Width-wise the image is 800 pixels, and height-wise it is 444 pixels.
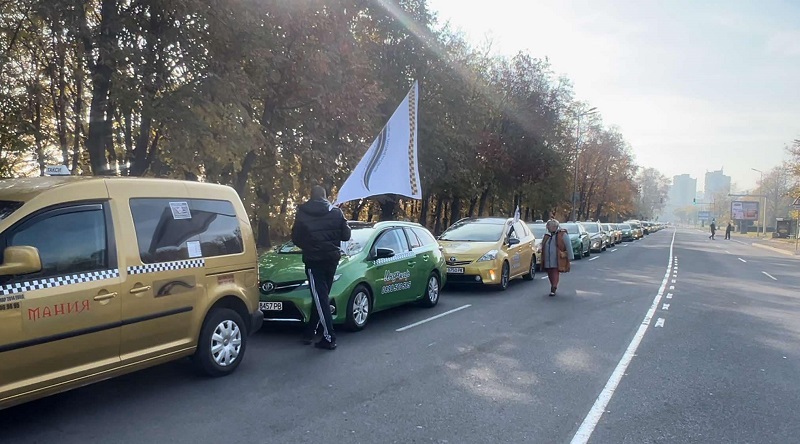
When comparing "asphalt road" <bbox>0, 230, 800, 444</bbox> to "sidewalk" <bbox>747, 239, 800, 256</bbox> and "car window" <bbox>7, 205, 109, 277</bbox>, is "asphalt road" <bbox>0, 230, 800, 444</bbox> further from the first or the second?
"sidewalk" <bbox>747, 239, 800, 256</bbox>

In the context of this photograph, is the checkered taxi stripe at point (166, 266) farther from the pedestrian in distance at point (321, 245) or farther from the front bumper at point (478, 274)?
the front bumper at point (478, 274)

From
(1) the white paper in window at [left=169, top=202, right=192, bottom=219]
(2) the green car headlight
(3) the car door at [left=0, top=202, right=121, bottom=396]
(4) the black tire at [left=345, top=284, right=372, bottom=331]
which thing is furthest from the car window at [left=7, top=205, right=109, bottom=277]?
(2) the green car headlight

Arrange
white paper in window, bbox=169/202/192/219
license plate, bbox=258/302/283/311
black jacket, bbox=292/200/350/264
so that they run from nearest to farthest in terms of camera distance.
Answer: white paper in window, bbox=169/202/192/219 → black jacket, bbox=292/200/350/264 → license plate, bbox=258/302/283/311

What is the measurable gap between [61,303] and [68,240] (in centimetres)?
51

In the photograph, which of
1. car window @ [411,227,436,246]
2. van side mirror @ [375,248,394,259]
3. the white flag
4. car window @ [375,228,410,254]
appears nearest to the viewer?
van side mirror @ [375,248,394,259]

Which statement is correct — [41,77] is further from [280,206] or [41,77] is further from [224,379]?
[224,379]

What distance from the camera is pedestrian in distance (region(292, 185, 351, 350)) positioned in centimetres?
733

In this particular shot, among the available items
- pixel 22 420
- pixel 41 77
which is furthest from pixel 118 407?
pixel 41 77

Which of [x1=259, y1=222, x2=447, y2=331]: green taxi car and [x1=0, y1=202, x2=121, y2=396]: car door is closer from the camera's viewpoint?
[x1=0, y1=202, x2=121, y2=396]: car door

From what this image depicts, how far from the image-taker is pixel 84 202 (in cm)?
500

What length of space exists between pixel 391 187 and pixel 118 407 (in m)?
5.74

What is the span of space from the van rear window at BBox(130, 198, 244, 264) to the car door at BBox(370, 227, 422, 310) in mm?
2857

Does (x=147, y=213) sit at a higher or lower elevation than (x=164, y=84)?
lower

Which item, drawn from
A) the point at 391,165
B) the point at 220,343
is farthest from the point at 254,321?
the point at 391,165
